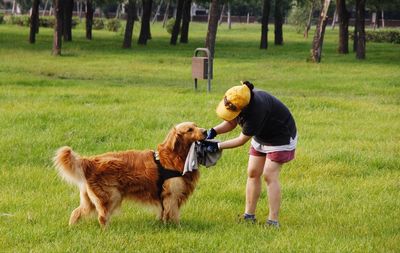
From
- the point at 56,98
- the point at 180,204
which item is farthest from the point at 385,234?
the point at 56,98

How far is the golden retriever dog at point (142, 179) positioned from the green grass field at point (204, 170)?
0.70 ft

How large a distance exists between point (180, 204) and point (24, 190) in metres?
2.38

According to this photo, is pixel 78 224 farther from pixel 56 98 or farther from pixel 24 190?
pixel 56 98

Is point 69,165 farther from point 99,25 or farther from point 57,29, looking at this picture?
point 99,25

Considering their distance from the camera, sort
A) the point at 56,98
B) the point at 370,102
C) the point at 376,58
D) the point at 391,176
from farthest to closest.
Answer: the point at 376,58 < the point at 370,102 < the point at 56,98 < the point at 391,176

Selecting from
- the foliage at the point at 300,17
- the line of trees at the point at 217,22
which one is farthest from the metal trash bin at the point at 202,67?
the foliage at the point at 300,17

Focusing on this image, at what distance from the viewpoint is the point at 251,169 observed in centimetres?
716

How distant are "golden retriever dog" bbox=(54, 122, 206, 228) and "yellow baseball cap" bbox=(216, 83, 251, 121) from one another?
0.37 m

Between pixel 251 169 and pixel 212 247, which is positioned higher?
pixel 251 169

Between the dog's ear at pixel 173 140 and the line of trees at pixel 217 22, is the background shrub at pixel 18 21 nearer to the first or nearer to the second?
Result: the line of trees at pixel 217 22

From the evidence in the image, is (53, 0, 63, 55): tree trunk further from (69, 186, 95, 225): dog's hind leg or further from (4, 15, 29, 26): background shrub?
(4, 15, 29, 26): background shrub

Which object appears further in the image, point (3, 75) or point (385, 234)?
point (3, 75)

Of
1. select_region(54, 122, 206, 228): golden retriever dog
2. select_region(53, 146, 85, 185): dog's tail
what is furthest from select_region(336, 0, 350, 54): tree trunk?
select_region(53, 146, 85, 185): dog's tail

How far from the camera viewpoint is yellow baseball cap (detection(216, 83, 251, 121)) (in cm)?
646
